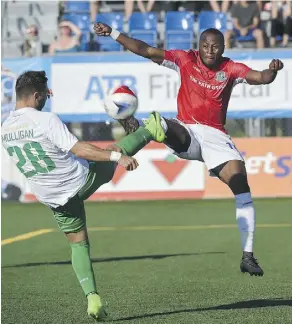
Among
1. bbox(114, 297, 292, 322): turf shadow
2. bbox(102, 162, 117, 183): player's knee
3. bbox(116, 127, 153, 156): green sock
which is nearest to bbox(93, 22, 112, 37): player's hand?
bbox(116, 127, 153, 156): green sock

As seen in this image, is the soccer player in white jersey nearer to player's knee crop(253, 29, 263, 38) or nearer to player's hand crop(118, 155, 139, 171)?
player's hand crop(118, 155, 139, 171)

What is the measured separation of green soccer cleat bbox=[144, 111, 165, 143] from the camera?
8.76 metres

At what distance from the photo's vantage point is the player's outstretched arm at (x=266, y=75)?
30.0ft

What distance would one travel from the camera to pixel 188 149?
962 cm

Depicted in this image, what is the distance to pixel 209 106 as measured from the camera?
983cm

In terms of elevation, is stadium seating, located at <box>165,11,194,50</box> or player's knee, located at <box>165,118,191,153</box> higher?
stadium seating, located at <box>165,11,194,50</box>

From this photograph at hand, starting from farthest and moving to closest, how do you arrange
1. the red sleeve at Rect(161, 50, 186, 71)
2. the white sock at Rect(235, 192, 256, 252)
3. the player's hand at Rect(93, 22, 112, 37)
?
the red sleeve at Rect(161, 50, 186, 71), the player's hand at Rect(93, 22, 112, 37), the white sock at Rect(235, 192, 256, 252)

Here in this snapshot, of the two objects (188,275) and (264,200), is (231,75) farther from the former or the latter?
(264,200)

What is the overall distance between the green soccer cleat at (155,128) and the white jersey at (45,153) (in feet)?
1.99

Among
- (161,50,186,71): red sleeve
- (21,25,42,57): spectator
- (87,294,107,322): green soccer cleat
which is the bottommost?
(87,294,107,322): green soccer cleat

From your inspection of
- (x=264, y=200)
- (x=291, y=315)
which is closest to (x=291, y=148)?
(x=264, y=200)

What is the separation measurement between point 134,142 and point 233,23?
46.1 ft

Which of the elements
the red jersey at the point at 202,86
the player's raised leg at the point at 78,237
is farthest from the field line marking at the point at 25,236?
the player's raised leg at the point at 78,237

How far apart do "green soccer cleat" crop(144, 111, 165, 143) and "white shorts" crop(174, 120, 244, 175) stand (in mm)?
845
